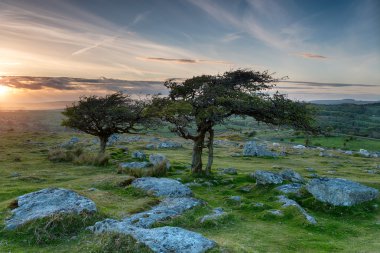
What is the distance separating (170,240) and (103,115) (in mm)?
38892

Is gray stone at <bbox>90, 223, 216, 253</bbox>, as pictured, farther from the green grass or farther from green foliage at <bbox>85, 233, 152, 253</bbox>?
the green grass

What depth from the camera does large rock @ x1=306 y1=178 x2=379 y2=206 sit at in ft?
78.0

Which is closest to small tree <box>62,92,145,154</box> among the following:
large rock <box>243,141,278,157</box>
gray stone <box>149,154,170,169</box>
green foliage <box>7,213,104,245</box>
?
gray stone <box>149,154,170,169</box>

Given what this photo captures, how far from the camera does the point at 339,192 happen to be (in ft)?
79.2

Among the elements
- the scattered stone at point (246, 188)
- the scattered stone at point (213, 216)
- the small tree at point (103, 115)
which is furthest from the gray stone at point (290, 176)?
the small tree at point (103, 115)

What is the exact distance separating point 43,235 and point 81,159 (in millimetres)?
30000

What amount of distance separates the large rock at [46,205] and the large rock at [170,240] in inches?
179

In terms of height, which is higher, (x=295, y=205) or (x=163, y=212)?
(x=163, y=212)

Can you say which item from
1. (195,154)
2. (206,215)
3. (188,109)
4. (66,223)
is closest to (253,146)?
(195,154)

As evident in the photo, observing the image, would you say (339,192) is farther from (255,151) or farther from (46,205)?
(255,151)

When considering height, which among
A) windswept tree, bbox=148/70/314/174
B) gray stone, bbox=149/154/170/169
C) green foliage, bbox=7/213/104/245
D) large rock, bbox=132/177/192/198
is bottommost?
gray stone, bbox=149/154/170/169

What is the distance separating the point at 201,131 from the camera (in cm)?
3509

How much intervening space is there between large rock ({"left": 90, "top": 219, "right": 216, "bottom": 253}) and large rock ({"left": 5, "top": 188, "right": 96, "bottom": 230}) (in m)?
4.54

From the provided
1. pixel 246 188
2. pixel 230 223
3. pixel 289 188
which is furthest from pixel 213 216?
pixel 289 188
